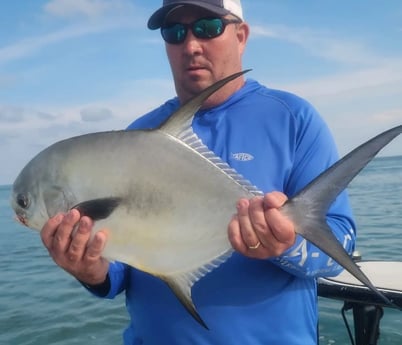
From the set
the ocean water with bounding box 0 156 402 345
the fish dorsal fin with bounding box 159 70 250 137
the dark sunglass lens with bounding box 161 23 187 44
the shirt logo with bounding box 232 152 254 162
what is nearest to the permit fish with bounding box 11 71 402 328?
the fish dorsal fin with bounding box 159 70 250 137

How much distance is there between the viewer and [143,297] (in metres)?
2.66

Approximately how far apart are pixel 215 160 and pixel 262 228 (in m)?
0.38

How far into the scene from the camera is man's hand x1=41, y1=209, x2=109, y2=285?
86.6 inches

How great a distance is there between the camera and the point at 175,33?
2920 mm

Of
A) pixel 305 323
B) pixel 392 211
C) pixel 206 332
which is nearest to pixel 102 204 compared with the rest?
pixel 206 332

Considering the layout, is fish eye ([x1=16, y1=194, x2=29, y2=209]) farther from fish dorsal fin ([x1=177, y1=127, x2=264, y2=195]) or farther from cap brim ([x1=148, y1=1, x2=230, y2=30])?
cap brim ([x1=148, y1=1, x2=230, y2=30])

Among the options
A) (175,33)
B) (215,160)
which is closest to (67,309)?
(175,33)

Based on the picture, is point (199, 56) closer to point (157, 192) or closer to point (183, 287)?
point (157, 192)

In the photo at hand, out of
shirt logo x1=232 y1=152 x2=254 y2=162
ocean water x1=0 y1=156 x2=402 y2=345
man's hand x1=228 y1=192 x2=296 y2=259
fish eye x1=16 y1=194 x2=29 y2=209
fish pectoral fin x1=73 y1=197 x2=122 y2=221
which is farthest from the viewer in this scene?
ocean water x1=0 y1=156 x2=402 y2=345

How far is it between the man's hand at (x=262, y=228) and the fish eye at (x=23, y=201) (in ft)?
3.05

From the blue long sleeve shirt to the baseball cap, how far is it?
544mm

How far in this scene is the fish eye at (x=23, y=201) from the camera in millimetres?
2383

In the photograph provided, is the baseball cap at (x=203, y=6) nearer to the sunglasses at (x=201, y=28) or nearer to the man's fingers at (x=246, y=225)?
the sunglasses at (x=201, y=28)

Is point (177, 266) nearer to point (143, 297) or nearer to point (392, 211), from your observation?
point (143, 297)
